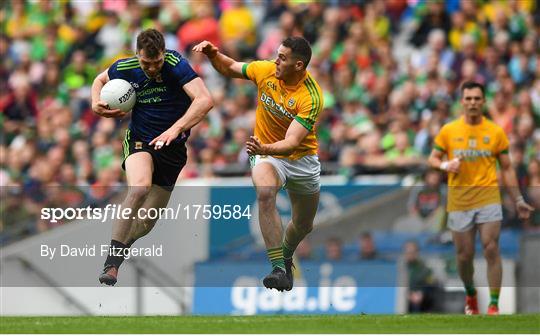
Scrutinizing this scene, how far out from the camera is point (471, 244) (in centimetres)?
1526

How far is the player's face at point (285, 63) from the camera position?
13.5 meters

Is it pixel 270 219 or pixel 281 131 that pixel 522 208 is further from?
pixel 270 219

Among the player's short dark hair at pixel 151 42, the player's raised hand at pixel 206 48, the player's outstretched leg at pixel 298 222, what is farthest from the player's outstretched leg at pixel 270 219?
the player's short dark hair at pixel 151 42

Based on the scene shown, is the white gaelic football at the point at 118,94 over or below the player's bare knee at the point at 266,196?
over

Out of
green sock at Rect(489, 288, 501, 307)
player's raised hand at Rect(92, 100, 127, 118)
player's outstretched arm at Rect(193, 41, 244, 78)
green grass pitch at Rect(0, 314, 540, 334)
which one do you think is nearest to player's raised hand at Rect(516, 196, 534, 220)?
green sock at Rect(489, 288, 501, 307)

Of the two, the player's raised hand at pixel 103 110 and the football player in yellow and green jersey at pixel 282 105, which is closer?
the player's raised hand at pixel 103 110

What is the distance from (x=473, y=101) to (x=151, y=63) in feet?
11.5

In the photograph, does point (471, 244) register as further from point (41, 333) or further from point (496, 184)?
point (41, 333)

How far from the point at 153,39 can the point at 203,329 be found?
2595mm

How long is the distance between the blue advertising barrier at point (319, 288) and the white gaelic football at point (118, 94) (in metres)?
2.79

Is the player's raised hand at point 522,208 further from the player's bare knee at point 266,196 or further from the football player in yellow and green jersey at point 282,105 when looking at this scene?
the player's bare knee at point 266,196

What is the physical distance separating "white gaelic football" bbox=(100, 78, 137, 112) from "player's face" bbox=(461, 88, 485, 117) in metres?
3.47

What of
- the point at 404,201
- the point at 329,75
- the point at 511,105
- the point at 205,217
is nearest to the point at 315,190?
the point at 205,217

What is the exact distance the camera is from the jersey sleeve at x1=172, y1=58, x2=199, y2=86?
45.1 ft
